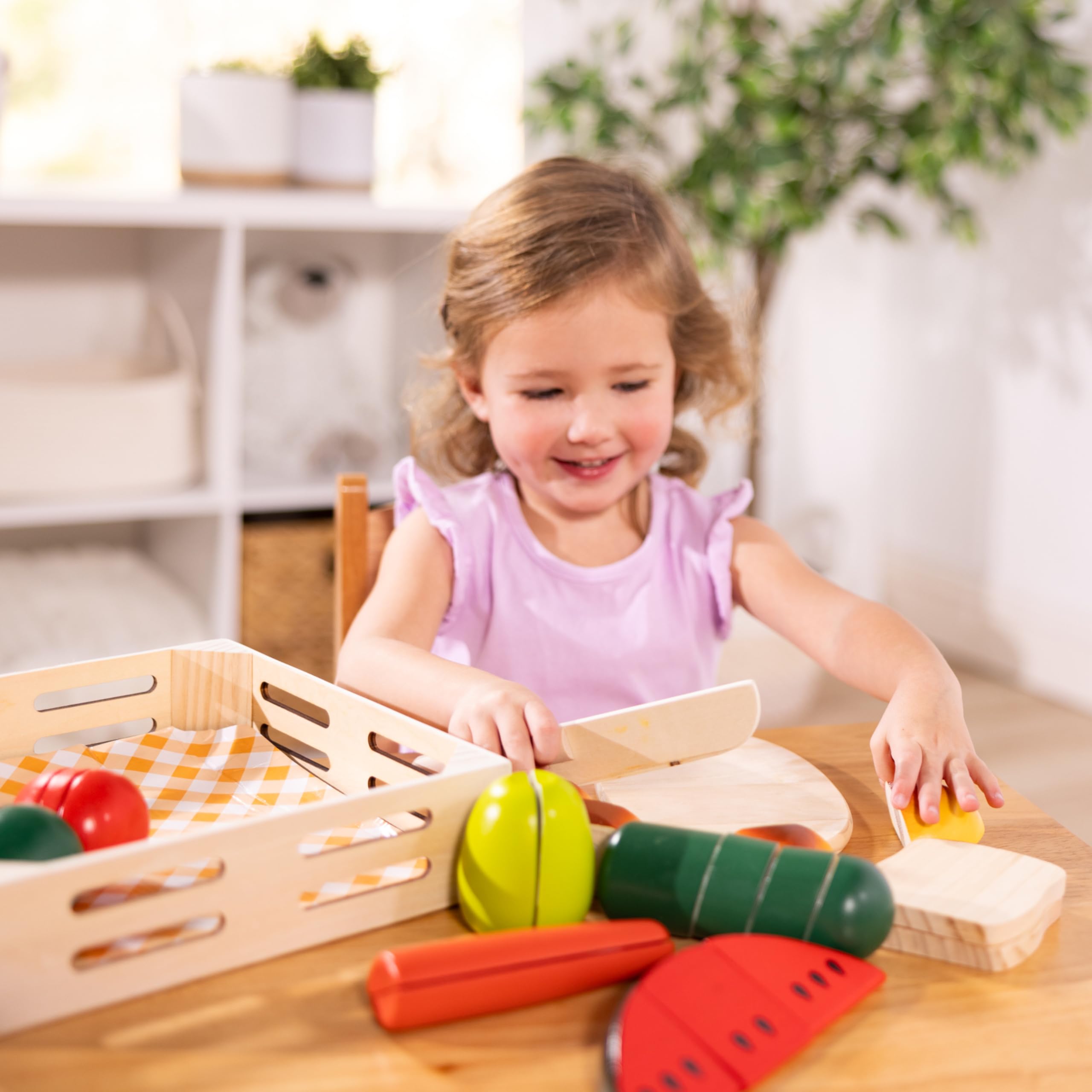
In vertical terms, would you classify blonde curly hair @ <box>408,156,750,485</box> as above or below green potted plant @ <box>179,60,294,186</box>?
below

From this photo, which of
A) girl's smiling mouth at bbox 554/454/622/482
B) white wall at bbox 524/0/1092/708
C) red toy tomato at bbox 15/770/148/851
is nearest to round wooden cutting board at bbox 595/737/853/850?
red toy tomato at bbox 15/770/148/851

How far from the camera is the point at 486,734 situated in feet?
2.44

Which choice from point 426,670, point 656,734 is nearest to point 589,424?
point 426,670

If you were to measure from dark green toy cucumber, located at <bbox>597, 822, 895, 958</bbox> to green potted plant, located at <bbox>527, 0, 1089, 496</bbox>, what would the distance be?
1474 mm

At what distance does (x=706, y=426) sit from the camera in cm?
129

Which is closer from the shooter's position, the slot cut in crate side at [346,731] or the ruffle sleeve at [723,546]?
the slot cut in crate side at [346,731]

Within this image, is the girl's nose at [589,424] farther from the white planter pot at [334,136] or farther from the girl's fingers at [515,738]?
the white planter pot at [334,136]

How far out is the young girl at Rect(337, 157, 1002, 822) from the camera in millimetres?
1076

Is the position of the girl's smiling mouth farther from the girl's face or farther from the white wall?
the white wall

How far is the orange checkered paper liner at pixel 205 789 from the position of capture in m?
0.62

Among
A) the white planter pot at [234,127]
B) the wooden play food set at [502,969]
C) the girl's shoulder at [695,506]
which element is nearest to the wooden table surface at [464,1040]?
the wooden play food set at [502,969]

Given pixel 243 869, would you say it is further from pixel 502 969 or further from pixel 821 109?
pixel 821 109

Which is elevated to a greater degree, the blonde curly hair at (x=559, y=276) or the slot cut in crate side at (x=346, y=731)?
the blonde curly hair at (x=559, y=276)

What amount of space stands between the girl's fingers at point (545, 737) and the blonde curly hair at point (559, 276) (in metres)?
0.45
